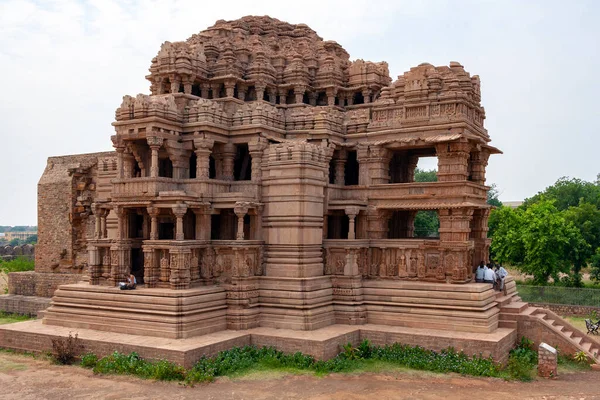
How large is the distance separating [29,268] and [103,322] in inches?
814

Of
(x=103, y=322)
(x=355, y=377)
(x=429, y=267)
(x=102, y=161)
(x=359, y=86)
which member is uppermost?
(x=359, y=86)

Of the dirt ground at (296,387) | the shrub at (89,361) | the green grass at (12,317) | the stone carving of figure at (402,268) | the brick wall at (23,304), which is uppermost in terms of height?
the stone carving of figure at (402,268)

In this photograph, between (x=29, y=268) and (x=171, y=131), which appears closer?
(x=171, y=131)

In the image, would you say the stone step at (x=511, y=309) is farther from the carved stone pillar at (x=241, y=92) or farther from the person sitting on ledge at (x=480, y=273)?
the carved stone pillar at (x=241, y=92)

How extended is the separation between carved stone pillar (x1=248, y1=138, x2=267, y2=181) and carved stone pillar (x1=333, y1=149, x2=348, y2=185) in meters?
2.72

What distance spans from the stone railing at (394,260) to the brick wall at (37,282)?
12349 mm

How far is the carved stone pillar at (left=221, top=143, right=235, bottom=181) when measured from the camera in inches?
742

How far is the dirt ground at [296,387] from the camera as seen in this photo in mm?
13008

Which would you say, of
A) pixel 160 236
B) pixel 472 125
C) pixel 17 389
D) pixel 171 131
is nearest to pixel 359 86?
pixel 472 125

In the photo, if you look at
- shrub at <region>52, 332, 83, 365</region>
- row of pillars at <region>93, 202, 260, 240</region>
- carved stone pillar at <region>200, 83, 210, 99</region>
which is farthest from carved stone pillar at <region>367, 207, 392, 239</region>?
shrub at <region>52, 332, 83, 365</region>

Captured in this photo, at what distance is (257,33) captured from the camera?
23000mm

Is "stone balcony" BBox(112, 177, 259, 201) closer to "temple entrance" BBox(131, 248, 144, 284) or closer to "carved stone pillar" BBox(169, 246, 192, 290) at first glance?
"carved stone pillar" BBox(169, 246, 192, 290)

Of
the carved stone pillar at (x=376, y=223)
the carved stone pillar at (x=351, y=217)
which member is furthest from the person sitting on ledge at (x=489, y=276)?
the carved stone pillar at (x=351, y=217)

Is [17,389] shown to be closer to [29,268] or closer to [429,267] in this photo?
[429,267]
